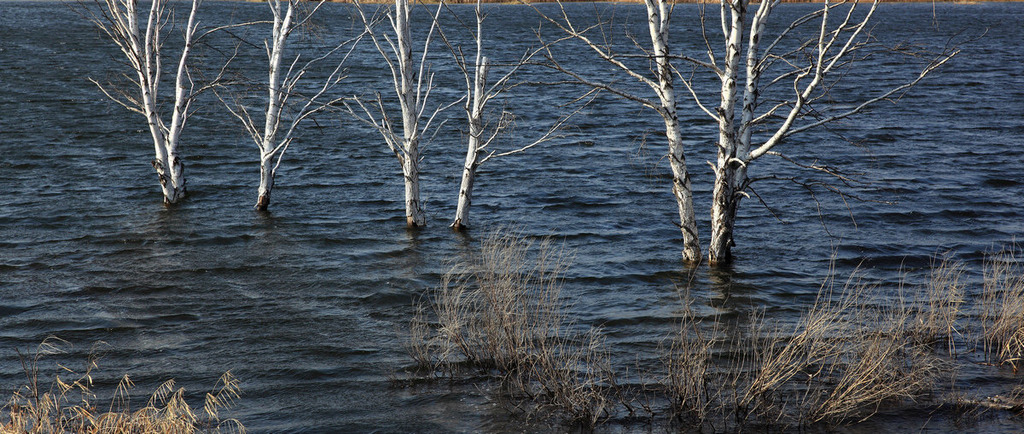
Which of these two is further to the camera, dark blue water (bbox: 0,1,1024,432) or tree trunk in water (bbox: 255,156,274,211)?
tree trunk in water (bbox: 255,156,274,211)

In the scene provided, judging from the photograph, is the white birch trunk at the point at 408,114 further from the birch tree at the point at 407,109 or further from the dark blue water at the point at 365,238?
the dark blue water at the point at 365,238

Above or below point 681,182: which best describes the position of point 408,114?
above

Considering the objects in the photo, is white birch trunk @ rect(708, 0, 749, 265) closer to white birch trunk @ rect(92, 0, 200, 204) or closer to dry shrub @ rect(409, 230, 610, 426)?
dry shrub @ rect(409, 230, 610, 426)

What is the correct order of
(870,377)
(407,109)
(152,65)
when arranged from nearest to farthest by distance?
1. (870,377)
2. (407,109)
3. (152,65)

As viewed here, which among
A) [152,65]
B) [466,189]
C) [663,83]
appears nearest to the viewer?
[663,83]

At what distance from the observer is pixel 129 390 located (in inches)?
286

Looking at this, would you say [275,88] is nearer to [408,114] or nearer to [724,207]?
[408,114]

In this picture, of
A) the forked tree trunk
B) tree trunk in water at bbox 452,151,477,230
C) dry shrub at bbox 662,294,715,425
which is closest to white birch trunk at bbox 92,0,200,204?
the forked tree trunk

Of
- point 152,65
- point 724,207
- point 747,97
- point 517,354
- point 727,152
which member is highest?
point 152,65

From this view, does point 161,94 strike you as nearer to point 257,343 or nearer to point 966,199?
point 257,343

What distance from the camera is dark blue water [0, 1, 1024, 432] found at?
26.1 feet

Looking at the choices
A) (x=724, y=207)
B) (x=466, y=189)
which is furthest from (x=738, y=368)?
(x=466, y=189)

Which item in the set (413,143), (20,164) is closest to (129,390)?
(413,143)

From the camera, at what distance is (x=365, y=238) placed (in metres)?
12.6
